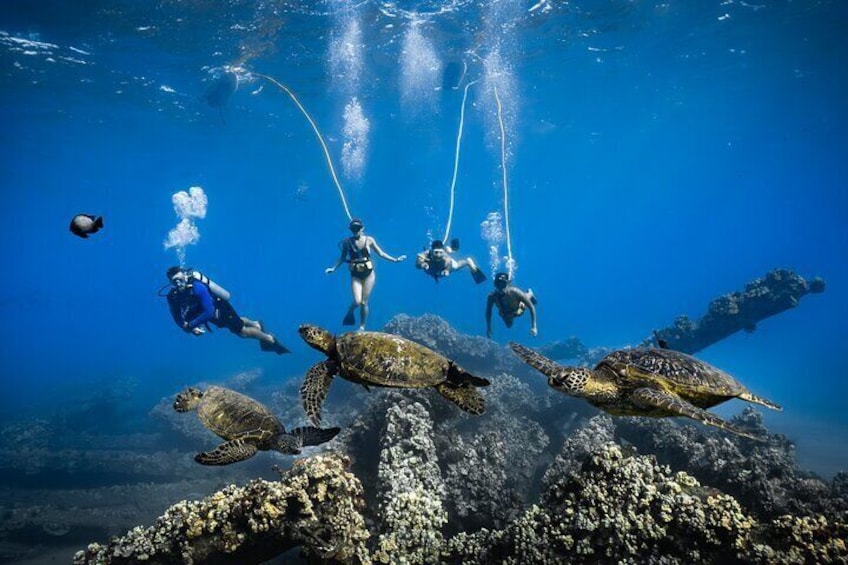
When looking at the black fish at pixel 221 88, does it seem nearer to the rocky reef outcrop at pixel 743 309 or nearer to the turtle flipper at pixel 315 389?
the turtle flipper at pixel 315 389

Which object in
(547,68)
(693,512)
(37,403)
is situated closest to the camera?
(693,512)

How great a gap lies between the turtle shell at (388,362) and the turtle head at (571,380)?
1.36 m

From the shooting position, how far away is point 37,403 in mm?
27844

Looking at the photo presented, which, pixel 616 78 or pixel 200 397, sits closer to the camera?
pixel 200 397

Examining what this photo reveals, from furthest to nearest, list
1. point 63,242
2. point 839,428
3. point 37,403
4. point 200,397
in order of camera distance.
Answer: point 63,242, point 37,403, point 839,428, point 200,397

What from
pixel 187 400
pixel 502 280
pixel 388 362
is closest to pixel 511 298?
pixel 502 280

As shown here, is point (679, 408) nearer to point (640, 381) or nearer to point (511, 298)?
point (640, 381)

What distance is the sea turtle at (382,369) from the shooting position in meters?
4.30

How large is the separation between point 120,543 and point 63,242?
443ft

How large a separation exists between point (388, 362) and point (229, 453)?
1.84 meters

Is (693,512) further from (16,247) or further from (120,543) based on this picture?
(16,247)

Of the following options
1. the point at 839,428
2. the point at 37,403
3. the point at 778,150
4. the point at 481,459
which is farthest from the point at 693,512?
the point at 778,150

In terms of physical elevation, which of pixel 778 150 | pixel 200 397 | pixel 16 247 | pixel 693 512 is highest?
pixel 778 150

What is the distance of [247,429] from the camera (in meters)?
4.50
